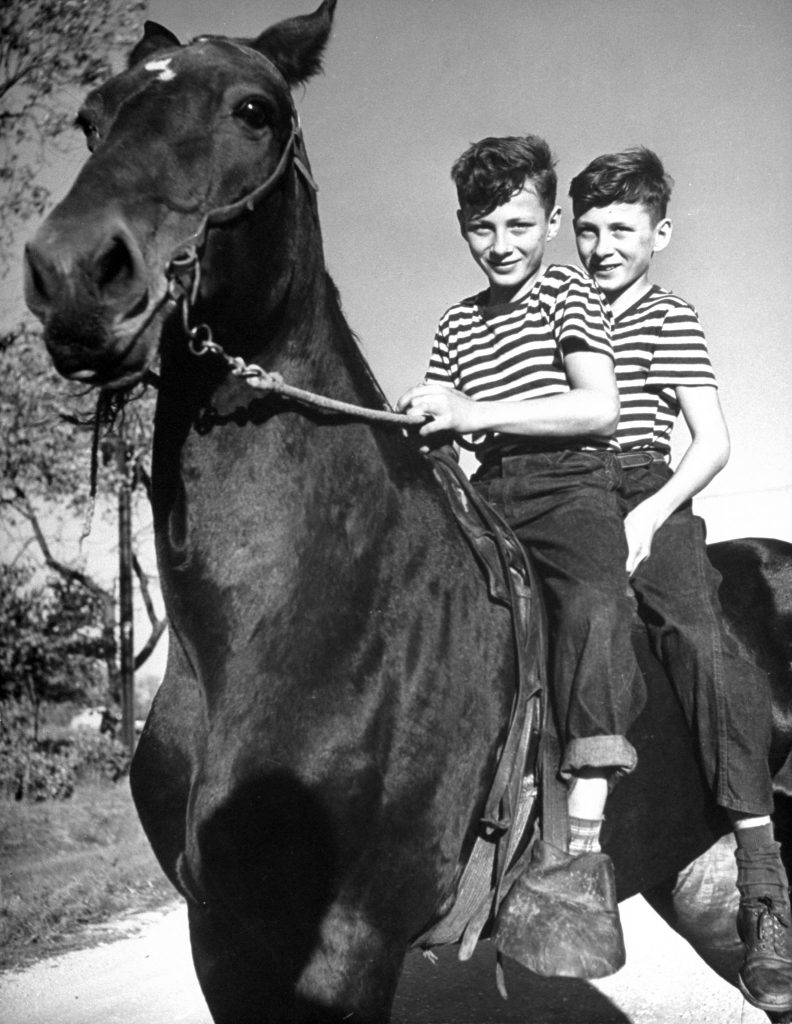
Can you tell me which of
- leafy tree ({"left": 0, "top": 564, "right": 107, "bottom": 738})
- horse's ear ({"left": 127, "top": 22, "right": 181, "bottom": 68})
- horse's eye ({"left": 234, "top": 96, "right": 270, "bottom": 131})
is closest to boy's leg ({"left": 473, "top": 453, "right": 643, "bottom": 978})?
horse's eye ({"left": 234, "top": 96, "right": 270, "bottom": 131})

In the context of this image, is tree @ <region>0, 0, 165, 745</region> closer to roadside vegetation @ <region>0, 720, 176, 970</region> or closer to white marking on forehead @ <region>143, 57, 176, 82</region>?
white marking on forehead @ <region>143, 57, 176, 82</region>

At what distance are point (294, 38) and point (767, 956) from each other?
288 centimetres

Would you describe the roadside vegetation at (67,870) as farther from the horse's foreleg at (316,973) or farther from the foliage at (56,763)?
the horse's foreleg at (316,973)

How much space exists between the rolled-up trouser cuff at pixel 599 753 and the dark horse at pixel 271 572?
0.21 meters

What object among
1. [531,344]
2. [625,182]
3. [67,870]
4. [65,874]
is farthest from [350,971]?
[67,870]

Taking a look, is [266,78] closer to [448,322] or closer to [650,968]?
[448,322]

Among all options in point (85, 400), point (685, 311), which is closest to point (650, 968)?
point (685, 311)

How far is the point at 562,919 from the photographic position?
7.74ft

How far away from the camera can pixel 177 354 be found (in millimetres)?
2281

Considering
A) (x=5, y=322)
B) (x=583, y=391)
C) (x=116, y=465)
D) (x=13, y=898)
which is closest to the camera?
(x=583, y=391)

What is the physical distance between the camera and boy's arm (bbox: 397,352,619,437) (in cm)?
254

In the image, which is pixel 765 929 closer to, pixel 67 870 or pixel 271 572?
pixel 271 572

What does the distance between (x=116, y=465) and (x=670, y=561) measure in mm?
9323

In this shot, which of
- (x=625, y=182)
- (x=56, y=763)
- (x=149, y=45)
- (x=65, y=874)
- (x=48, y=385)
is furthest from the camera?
(x=48, y=385)
